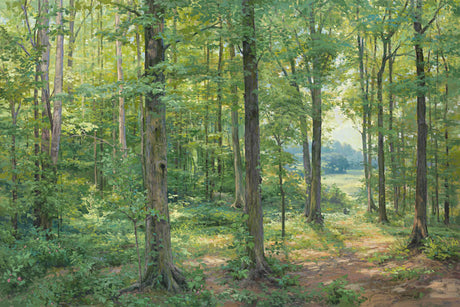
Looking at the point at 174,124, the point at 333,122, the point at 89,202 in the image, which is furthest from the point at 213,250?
the point at 333,122

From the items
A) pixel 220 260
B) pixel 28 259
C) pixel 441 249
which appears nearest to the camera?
pixel 28 259

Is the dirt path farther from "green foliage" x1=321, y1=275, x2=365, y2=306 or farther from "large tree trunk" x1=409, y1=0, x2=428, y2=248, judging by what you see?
"large tree trunk" x1=409, y1=0, x2=428, y2=248

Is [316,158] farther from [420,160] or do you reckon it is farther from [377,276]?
[377,276]

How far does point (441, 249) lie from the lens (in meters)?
8.05

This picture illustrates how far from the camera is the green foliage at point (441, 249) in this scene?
781 centimetres

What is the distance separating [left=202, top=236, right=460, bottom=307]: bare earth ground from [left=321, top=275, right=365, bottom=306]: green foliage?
170mm

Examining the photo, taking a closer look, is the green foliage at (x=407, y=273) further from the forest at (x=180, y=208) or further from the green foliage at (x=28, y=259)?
the green foliage at (x=28, y=259)

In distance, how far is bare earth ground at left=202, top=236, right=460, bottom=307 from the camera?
607cm

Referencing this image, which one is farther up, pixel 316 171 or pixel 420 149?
pixel 420 149

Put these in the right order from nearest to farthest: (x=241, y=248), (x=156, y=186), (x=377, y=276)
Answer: (x=156, y=186) → (x=241, y=248) → (x=377, y=276)

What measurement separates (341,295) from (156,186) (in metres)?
4.59

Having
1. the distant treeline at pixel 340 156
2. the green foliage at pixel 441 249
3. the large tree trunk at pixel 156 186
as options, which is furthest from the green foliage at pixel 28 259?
the distant treeline at pixel 340 156

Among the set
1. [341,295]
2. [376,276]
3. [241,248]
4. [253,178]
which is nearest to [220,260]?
[241,248]

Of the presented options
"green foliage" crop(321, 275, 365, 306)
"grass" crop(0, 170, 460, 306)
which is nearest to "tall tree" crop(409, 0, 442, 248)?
"grass" crop(0, 170, 460, 306)
